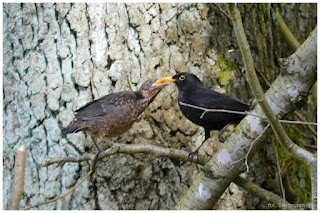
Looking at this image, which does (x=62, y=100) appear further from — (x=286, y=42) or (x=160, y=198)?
(x=286, y=42)

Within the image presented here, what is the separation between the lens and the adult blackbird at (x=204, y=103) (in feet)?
10.5

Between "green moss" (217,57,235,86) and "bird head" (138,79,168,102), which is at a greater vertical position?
"green moss" (217,57,235,86)

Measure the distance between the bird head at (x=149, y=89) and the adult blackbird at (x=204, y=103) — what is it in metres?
0.07

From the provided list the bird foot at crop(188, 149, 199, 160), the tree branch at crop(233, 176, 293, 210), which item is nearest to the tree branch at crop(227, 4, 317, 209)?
the tree branch at crop(233, 176, 293, 210)

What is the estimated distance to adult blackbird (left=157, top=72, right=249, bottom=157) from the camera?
3211 millimetres

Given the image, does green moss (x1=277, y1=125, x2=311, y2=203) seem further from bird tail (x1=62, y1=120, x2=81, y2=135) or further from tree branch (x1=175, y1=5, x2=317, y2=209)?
bird tail (x1=62, y1=120, x2=81, y2=135)

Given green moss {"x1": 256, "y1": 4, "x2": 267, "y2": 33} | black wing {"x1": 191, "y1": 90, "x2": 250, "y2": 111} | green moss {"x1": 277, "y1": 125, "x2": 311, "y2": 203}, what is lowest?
green moss {"x1": 277, "y1": 125, "x2": 311, "y2": 203}

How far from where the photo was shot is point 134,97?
10.9ft

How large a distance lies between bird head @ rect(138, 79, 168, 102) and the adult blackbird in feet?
0.24

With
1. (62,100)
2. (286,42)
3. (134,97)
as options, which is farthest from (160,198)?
(286,42)

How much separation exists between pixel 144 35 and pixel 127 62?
0.99 ft

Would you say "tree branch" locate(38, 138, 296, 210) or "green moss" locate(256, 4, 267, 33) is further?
"green moss" locate(256, 4, 267, 33)

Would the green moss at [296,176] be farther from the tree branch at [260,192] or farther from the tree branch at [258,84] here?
the tree branch at [258,84]

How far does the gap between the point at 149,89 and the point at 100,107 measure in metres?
0.45
